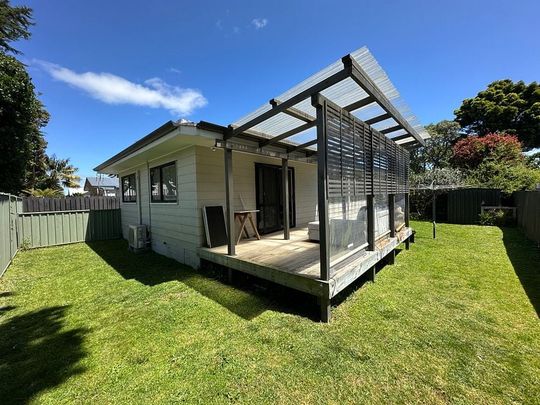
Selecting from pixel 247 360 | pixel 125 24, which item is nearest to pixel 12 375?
pixel 247 360

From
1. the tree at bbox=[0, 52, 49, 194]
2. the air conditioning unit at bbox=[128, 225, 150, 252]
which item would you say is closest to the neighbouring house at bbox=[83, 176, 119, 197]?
the tree at bbox=[0, 52, 49, 194]

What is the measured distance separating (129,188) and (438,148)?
2609cm

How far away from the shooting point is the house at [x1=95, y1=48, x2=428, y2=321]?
285 centimetres

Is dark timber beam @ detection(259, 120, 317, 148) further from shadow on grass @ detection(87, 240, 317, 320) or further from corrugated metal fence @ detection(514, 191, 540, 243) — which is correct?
corrugated metal fence @ detection(514, 191, 540, 243)

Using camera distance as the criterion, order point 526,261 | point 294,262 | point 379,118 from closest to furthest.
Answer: point 294,262 → point 379,118 → point 526,261

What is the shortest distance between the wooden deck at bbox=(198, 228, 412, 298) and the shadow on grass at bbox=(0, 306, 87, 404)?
209 centimetres

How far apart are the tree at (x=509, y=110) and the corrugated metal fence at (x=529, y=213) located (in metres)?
13.0

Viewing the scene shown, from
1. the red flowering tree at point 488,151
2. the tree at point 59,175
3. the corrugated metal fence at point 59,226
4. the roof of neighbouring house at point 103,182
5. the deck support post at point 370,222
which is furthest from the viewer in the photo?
the roof of neighbouring house at point 103,182

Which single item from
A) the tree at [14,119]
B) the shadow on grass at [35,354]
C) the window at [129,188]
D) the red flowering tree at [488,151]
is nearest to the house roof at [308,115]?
the window at [129,188]

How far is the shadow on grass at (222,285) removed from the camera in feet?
10.7

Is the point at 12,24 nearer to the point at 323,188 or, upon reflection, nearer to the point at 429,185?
the point at 323,188

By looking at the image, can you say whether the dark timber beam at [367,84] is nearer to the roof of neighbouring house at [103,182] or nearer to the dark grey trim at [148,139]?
the dark grey trim at [148,139]

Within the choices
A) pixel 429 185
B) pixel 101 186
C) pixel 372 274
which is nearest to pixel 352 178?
pixel 372 274

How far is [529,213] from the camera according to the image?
741 centimetres
